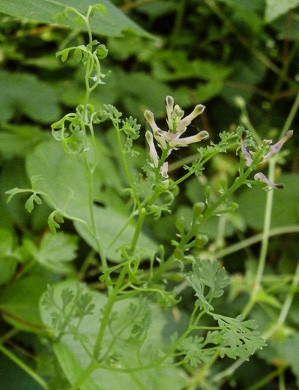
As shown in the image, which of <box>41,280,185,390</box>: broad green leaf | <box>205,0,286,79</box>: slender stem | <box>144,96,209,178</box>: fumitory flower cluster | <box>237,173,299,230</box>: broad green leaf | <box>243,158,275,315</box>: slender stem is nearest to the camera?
<box>144,96,209,178</box>: fumitory flower cluster

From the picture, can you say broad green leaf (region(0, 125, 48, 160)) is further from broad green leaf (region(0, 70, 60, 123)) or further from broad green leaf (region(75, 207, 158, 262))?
broad green leaf (region(75, 207, 158, 262))

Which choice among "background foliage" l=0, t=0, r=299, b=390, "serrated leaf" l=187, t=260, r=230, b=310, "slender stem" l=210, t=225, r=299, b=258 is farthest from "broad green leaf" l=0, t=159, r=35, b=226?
"serrated leaf" l=187, t=260, r=230, b=310

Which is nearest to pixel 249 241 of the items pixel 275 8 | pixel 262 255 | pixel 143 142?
pixel 262 255

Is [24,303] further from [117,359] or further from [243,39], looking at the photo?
[243,39]

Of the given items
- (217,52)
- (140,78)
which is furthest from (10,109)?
(217,52)

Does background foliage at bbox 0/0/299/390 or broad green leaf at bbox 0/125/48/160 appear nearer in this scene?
background foliage at bbox 0/0/299/390

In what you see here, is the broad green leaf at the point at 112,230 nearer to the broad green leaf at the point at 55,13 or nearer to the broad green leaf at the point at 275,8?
the broad green leaf at the point at 55,13

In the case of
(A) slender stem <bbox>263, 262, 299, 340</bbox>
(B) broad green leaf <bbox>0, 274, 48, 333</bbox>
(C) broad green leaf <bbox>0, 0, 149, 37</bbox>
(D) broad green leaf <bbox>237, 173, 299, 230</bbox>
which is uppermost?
(C) broad green leaf <bbox>0, 0, 149, 37</bbox>

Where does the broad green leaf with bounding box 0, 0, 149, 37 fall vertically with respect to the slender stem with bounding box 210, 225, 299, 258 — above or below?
above

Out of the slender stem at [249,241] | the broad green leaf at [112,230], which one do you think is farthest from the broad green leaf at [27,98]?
the slender stem at [249,241]
